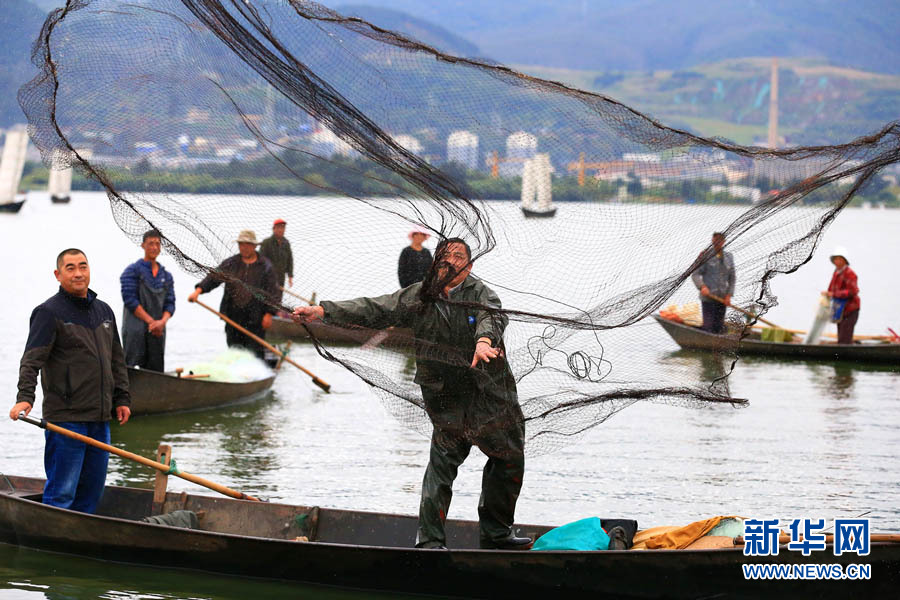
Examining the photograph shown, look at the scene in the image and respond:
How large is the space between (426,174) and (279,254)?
189cm

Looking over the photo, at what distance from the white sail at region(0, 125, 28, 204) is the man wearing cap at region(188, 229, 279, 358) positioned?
174 feet

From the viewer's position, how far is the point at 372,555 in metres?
7.09

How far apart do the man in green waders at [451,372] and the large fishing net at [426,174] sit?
0.37 feet

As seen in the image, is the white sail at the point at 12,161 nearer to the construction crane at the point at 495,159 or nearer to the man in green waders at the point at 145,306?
the man in green waders at the point at 145,306

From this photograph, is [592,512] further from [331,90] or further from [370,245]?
[331,90]

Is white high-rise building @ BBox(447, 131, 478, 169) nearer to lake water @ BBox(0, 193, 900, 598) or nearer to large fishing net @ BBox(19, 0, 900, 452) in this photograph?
large fishing net @ BBox(19, 0, 900, 452)

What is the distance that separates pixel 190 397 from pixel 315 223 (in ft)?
17.1

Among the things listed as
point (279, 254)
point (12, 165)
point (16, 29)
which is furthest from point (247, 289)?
point (12, 165)

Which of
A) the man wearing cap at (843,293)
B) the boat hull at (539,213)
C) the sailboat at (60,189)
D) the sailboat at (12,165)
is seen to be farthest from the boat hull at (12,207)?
the boat hull at (539,213)

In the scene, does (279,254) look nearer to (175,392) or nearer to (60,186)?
(175,392)

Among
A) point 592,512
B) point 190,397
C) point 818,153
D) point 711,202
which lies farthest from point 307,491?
point 818,153

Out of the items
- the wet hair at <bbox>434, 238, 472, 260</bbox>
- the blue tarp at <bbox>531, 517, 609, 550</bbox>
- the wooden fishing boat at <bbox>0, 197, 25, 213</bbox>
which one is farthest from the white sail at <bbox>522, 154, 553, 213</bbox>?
the wooden fishing boat at <bbox>0, 197, 25, 213</bbox>

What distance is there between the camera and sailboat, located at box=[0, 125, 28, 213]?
6475 cm

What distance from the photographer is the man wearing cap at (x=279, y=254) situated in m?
7.91
